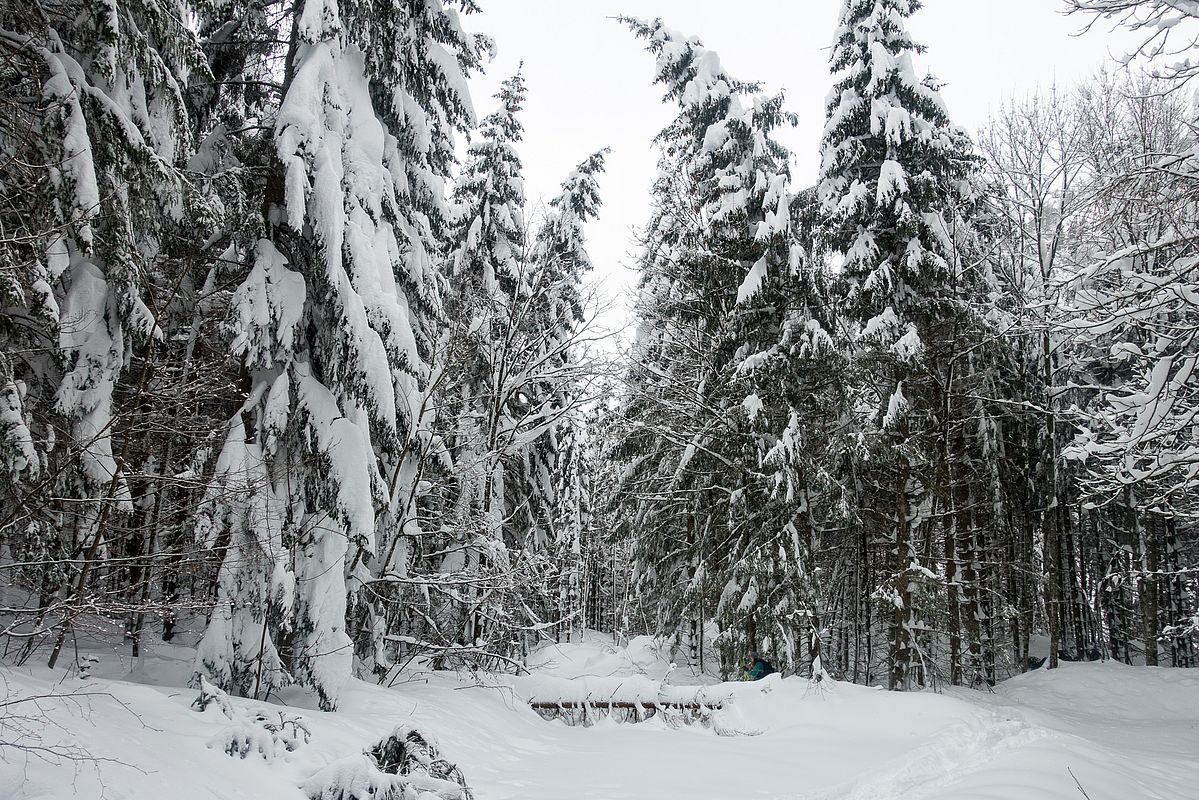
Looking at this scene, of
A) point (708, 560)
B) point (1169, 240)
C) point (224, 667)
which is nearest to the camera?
point (1169, 240)

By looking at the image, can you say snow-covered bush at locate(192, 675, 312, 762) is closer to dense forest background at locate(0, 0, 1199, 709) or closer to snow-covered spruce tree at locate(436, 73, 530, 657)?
dense forest background at locate(0, 0, 1199, 709)

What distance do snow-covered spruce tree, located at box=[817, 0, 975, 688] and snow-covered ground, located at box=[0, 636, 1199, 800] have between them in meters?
3.31

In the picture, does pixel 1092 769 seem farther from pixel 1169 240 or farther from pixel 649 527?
pixel 649 527

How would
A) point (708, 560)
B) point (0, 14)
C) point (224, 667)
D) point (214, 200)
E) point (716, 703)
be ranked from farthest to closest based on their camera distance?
point (708, 560) → point (716, 703) → point (214, 200) → point (224, 667) → point (0, 14)

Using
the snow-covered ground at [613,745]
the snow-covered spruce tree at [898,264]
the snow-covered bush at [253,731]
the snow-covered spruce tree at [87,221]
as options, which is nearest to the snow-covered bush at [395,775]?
the snow-covered ground at [613,745]

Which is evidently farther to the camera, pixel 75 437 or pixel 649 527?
pixel 649 527

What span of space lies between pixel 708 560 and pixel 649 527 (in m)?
3.43

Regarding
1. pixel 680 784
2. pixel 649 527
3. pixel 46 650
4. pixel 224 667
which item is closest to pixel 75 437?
pixel 224 667

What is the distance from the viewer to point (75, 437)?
6.34 meters

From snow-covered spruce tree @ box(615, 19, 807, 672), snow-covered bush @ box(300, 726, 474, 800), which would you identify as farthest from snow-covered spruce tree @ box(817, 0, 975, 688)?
snow-covered bush @ box(300, 726, 474, 800)

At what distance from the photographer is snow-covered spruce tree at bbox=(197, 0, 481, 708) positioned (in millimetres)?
6949

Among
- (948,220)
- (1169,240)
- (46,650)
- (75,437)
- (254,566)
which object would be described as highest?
(948,220)

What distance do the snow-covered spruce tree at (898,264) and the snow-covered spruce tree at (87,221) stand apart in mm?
11637

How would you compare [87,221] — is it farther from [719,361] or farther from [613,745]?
[719,361]
